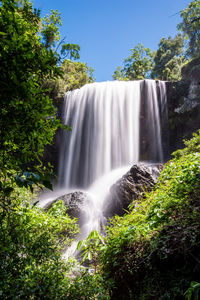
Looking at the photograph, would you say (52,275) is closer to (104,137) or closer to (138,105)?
(104,137)

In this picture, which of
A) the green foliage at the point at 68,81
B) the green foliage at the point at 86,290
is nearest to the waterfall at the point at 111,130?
the green foliage at the point at 68,81

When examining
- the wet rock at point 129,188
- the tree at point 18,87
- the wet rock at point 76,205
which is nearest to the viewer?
the tree at point 18,87

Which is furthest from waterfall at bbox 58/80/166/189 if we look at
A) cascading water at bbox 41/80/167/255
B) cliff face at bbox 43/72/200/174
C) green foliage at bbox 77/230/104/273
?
green foliage at bbox 77/230/104/273

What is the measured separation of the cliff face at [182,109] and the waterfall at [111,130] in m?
0.80

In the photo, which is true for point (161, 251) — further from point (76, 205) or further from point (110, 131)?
point (110, 131)

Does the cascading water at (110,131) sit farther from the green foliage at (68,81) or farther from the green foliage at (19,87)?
the green foliage at (19,87)

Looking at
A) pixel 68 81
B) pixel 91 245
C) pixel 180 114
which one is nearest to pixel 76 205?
pixel 91 245

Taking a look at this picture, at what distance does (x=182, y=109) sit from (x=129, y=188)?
1081 cm

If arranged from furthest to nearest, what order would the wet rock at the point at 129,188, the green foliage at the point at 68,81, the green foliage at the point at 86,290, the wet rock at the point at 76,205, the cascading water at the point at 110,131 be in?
the green foliage at the point at 68,81 < the cascading water at the point at 110,131 < the wet rock at the point at 76,205 < the wet rock at the point at 129,188 < the green foliage at the point at 86,290

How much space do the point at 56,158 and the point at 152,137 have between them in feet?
29.6

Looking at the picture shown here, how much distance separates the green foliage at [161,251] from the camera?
2.19 m

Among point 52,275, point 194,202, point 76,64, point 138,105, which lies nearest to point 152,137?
point 138,105

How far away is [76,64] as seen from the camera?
82.7 feet

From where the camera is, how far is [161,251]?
236 centimetres
